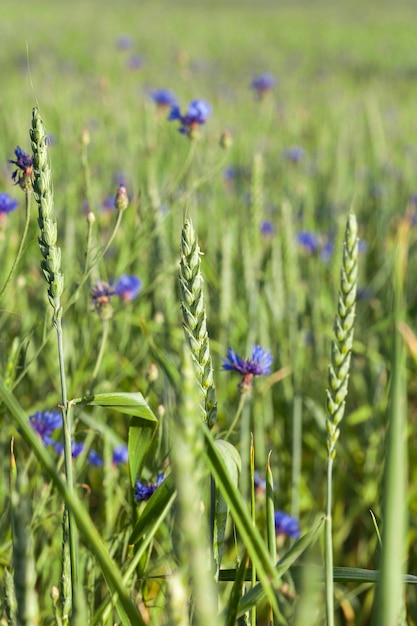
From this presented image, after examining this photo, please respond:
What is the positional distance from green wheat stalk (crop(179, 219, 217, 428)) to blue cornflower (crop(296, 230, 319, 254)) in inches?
39.9

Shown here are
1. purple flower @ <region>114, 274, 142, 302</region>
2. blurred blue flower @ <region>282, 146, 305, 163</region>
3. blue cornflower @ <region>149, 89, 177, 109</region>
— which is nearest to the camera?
purple flower @ <region>114, 274, 142, 302</region>

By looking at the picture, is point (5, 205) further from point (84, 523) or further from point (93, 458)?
point (84, 523)

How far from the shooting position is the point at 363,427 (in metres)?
1.23

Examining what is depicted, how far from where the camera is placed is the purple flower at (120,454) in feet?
2.75

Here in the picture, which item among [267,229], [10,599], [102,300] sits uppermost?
[267,229]

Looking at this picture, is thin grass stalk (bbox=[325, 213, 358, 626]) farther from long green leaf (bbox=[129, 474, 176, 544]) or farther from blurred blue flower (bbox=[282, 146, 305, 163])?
blurred blue flower (bbox=[282, 146, 305, 163])

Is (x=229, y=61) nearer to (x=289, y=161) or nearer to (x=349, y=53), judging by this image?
(x=349, y=53)

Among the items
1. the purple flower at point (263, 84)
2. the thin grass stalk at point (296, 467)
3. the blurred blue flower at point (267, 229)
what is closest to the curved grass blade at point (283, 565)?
the thin grass stalk at point (296, 467)

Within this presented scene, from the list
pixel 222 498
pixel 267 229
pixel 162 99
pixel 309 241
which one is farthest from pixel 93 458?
pixel 162 99

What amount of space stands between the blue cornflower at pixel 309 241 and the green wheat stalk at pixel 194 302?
101cm

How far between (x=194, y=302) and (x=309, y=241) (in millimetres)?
1074

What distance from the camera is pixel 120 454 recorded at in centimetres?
85

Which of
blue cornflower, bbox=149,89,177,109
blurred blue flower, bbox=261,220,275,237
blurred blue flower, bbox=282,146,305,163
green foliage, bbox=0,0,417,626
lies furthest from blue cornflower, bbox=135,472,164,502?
blurred blue flower, bbox=282,146,305,163

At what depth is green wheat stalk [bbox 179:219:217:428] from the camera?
0.38 metres
